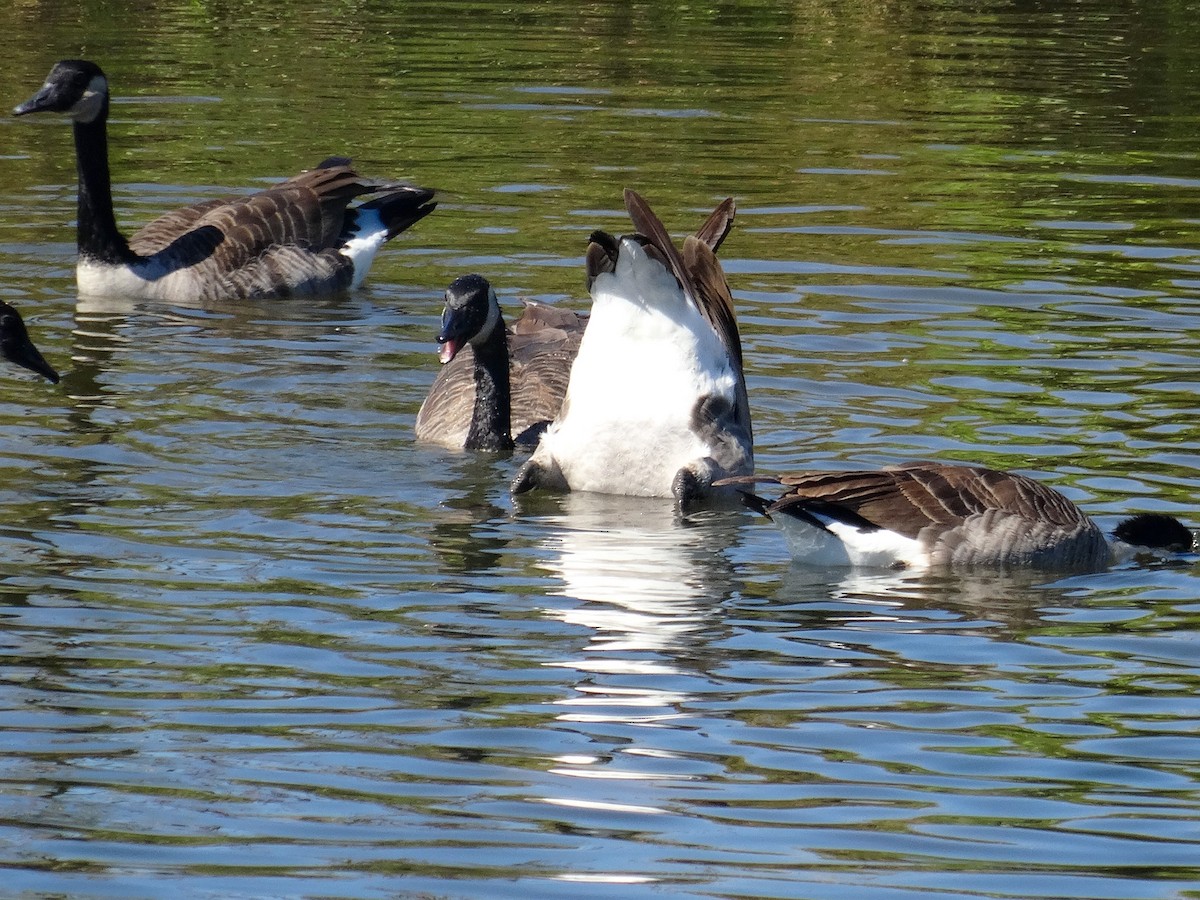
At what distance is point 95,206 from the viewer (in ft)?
47.8

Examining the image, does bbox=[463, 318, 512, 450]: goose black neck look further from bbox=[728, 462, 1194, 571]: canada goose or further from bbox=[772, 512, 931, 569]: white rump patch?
bbox=[772, 512, 931, 569]: white rump patch

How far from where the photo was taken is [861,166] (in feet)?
60.2

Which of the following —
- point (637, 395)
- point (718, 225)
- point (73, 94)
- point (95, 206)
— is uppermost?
point (73, 94)

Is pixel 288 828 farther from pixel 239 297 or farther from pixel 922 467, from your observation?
pixel 239 297

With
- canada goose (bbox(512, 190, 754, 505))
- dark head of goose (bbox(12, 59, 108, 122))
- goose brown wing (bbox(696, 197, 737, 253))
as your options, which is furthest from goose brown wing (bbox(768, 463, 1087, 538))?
dark head of goose (bbox(12, 59, 108, 122))

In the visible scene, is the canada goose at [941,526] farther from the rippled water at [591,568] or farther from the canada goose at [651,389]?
the canada goose at [651,389]

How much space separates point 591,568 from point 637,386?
1.50m

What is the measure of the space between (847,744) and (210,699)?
6.85 feet

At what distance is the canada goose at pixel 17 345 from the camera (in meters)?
10.8

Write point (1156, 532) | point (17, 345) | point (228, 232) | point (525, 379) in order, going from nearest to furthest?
point (1156, 532)
point (17, 345)
point (525, 379)
point (228, 232)

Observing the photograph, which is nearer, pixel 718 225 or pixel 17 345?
pixel 718 225

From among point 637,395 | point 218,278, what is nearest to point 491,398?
point 637,395

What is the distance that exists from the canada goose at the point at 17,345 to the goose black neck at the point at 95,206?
3.47m

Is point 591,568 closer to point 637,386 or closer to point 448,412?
point 637,386
